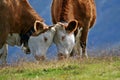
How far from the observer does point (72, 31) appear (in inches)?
867

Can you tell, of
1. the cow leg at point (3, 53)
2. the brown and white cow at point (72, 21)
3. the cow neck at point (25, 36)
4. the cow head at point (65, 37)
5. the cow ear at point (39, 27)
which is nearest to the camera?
the cow head at point (65, 37)

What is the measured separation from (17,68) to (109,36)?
144 m

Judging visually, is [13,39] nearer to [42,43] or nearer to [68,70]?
[42,43]

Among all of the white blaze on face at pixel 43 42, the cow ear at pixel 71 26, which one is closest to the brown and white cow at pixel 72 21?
the cow ear at pixel 71 26

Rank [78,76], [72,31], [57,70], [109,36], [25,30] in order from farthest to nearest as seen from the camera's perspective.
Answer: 1. [109,36]
2. [25,30]
3. [72,31]
4. [57,70]
5. [78,76]

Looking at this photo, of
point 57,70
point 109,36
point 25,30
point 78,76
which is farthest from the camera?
point 109,36

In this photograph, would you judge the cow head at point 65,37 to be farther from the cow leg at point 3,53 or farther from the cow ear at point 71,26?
the cow leg at point 3,53

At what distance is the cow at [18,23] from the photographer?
72.7ft

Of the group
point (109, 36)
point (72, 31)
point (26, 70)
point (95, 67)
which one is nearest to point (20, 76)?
point (26, 70)

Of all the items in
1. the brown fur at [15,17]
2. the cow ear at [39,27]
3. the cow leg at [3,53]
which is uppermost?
the brown fur at [15,17]

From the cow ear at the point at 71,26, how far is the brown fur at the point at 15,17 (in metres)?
2.08

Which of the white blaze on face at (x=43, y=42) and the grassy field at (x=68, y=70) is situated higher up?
the white blaze on face at (x=43, y=42)

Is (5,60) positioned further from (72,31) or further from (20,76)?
(20,76)

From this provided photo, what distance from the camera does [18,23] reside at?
23.4 meters
